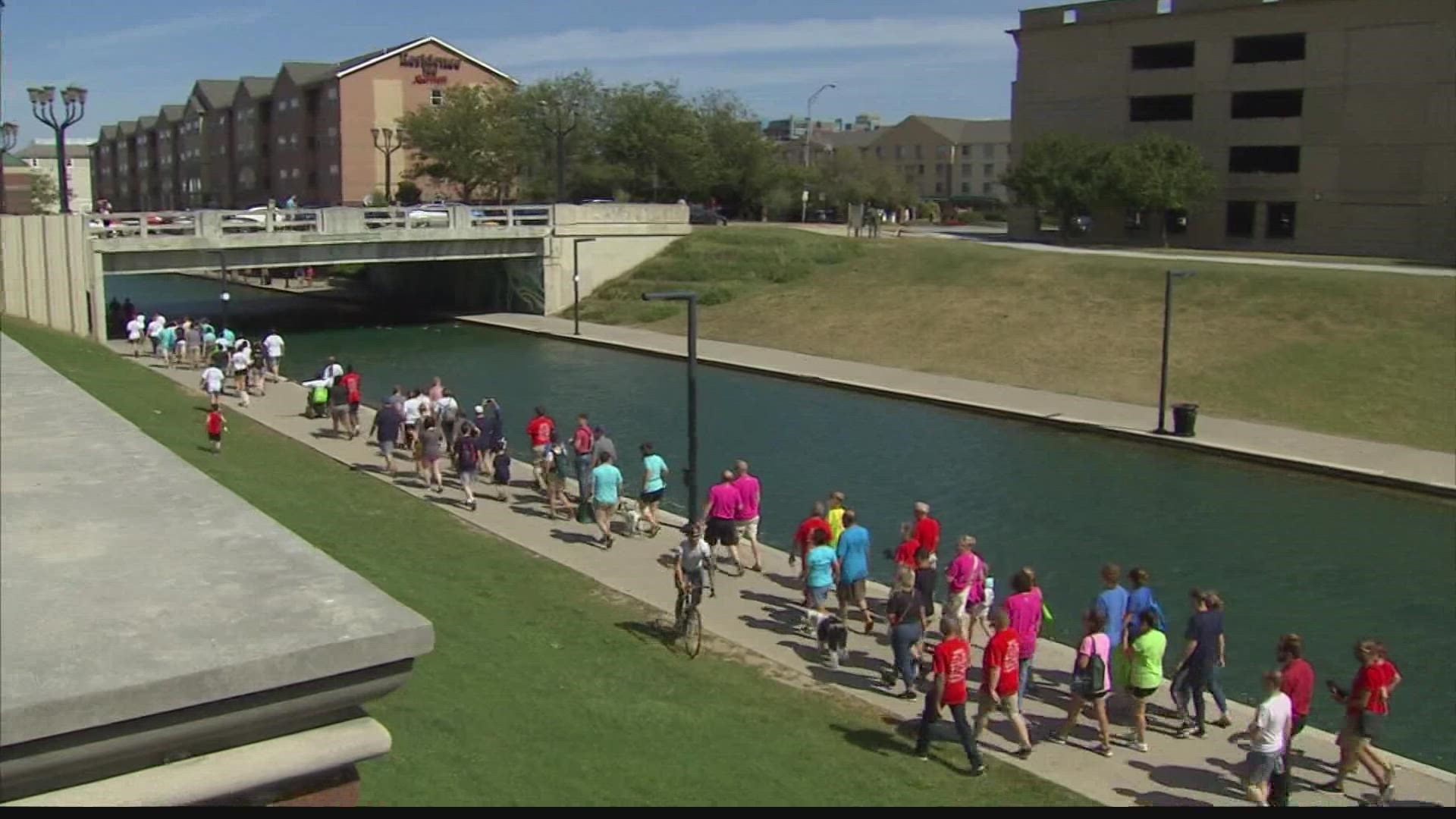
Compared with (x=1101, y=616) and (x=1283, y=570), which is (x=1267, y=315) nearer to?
(x=1283, y=570)

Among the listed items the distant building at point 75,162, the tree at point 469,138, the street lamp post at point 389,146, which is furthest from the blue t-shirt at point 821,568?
the distant building at point 75,162

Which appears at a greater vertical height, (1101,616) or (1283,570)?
(1101,616)

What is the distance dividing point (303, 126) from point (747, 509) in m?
90.3

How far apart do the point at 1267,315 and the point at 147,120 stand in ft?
430

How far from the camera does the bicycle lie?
1342 cm

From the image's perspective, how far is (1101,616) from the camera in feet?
37.0

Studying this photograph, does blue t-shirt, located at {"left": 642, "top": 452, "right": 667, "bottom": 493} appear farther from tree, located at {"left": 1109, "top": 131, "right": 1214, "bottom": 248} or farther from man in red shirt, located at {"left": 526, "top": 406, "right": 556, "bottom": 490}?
tree, located at {"left": 1109, "top": 131, "right": 1214, "bottom": 248}

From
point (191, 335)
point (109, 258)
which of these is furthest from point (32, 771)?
point (109, 258)

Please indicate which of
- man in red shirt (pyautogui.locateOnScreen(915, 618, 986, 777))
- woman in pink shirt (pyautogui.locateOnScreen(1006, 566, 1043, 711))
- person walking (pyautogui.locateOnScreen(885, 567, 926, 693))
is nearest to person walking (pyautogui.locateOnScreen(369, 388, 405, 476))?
person walking (pyautogui.locateOnScreen(885, 567, 926, 693))

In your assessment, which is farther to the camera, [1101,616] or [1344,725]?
[1101,616]

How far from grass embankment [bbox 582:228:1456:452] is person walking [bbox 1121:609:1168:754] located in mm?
19514

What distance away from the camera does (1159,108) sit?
66250mm

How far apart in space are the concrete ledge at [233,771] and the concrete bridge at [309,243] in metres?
37.8

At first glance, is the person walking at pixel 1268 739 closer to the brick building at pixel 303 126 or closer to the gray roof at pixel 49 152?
the brick building at pixel 303 126
